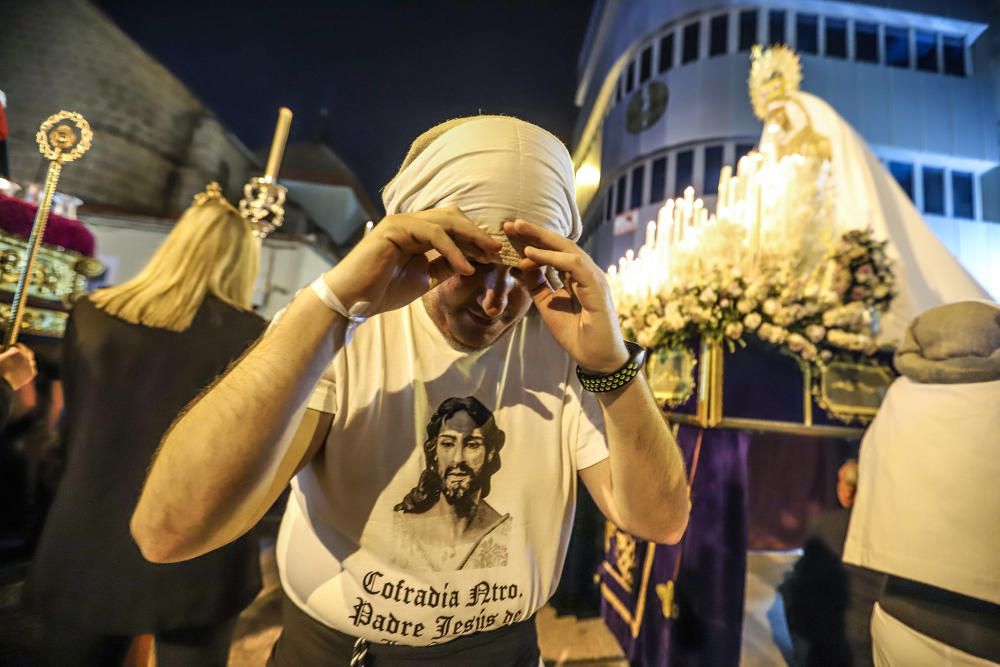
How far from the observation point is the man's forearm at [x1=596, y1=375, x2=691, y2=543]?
0.94 meters

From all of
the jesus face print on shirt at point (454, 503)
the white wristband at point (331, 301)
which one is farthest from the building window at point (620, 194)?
the white wristband at point (331, 301)

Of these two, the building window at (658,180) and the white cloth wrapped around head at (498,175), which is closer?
the white cloth wrapped around head at (498,175)

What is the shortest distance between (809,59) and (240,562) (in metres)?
17.6

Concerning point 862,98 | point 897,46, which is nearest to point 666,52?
point 862,98

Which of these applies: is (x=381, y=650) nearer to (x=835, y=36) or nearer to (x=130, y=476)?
(x=130, y=476)

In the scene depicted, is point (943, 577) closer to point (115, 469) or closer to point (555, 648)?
point (555, 648)

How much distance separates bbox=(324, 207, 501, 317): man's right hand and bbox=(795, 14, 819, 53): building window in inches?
677

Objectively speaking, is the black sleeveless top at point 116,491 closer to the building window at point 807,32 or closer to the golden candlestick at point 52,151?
the golden candlestick at point 52,151

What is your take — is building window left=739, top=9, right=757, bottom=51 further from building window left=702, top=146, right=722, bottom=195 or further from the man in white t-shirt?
the man in white t-shirt

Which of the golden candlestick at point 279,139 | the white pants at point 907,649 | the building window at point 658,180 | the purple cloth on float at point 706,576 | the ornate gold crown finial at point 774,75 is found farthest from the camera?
the building window at point 658,180

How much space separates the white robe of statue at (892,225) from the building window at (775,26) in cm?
1189

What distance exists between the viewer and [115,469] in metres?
1.43

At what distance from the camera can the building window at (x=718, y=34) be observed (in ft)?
42.4

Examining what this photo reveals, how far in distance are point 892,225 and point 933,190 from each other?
43.0 ft
